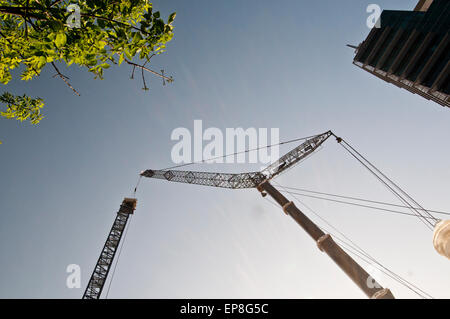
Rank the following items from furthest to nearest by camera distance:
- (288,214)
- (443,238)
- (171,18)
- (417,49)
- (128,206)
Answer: (128,206)
(417,49)
(288,214)
(443,238)
(171,18)

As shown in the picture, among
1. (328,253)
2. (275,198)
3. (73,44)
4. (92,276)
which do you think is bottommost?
(328,253)

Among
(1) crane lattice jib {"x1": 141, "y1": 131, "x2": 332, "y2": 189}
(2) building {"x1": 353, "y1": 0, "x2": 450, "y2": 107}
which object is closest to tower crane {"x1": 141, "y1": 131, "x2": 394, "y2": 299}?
(1) crane lattice jib {"x1": 141, "y1": 131, "x2": 332, "y2": 189}

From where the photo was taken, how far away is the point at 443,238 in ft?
17.0

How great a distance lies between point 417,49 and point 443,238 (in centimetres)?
3023

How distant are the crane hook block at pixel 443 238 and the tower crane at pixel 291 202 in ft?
14.2

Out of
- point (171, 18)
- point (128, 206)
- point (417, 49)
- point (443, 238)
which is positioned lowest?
point (443, 238)

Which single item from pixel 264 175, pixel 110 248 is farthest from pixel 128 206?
pixel 264 175

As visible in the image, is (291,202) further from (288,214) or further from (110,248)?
(110,248)

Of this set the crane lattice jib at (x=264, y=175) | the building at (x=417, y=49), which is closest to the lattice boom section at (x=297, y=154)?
the crane lattice jib at (x=264, y=175)

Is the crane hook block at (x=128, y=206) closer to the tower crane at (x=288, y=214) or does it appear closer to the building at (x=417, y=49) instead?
the tower crane at (x=288, y=214)
